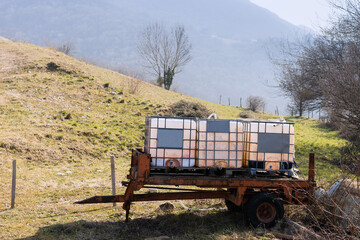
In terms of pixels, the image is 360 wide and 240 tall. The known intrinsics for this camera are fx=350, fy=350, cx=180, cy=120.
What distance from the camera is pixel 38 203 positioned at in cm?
924

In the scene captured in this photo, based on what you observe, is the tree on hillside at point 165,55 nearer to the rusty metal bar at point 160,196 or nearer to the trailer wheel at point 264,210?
the rusty metal bar at point 160,196

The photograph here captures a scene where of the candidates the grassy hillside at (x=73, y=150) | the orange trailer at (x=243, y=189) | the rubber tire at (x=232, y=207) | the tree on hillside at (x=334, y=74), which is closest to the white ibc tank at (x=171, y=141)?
the orange trailer at (x=243, y=189)

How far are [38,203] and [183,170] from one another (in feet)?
14.5

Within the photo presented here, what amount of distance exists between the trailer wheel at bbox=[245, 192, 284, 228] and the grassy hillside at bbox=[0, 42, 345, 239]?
0.28 meters

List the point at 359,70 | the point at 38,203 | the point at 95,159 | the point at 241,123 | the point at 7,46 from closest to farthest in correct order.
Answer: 1. the point at 241,123
2. the point at 38,203
3. the point at 359,70
4. the point at 95,159
5. the point at 7,46

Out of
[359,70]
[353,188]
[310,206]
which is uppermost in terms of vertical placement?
[359,70]

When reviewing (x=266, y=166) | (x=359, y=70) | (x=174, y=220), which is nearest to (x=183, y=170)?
(x=174, y=220)

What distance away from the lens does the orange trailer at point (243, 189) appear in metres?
6.62

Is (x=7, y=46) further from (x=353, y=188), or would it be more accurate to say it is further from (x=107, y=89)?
(x=353, y=188)

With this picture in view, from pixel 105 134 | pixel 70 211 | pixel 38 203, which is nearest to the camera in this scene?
pixel 70 211

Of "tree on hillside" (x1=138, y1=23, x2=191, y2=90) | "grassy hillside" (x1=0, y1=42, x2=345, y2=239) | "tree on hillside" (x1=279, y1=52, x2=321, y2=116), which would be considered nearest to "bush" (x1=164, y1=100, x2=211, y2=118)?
"grassy hillside" (x1=0, y1=42, x2=345, y2=239)

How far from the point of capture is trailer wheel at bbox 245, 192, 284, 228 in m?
6.99

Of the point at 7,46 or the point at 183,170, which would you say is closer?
the point at 183,170

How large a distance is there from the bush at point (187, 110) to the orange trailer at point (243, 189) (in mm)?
16677
